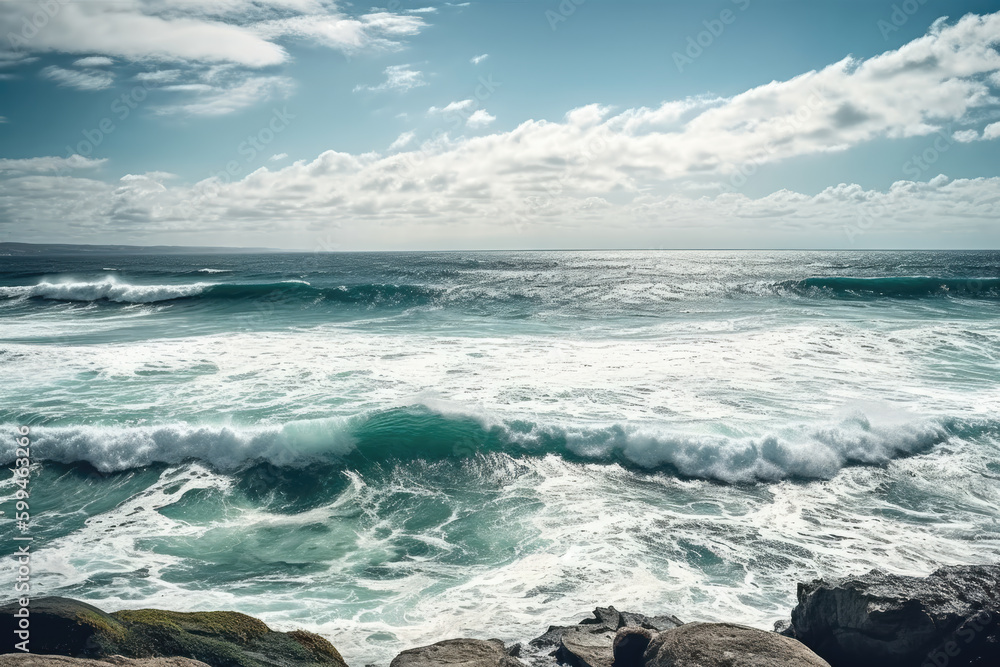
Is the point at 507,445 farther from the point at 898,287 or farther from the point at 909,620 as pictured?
the point at 898,287

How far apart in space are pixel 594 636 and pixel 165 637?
11.5 feet

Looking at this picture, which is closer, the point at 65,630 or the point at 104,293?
the point at 65,630

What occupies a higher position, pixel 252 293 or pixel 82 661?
pixel 252 293

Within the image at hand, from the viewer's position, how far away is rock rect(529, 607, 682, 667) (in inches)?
193

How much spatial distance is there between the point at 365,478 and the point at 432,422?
2.00 meters

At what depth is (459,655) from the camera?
478 cm

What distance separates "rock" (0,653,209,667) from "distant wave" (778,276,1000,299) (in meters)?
38.7

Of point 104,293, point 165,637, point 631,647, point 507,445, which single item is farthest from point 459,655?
point 104,293

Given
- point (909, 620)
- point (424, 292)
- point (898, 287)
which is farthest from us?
point (898, 287)

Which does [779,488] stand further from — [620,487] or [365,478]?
[365,478]

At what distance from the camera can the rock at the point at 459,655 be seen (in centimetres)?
465

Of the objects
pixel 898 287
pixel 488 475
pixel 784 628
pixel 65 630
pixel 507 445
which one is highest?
pixel 898 287

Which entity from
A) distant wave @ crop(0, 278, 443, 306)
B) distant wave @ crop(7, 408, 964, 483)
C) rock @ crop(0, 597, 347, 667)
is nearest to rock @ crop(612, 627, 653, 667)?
rock @ crop(0, 597, 347, 667)

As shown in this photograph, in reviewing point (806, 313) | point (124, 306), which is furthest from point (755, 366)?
point (124, 306)
